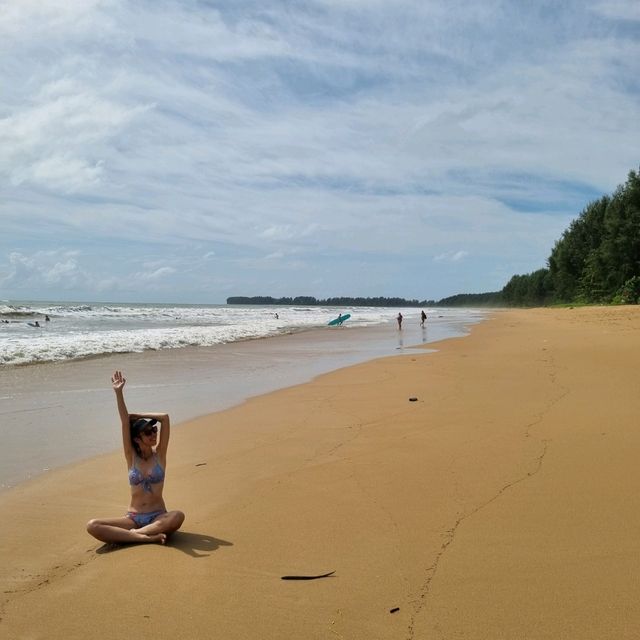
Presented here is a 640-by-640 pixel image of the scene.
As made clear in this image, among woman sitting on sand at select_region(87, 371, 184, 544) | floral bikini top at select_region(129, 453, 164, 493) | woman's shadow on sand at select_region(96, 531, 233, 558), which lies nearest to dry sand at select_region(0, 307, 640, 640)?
woman's shadow on sand at select_region(96, 531, 233, 558)

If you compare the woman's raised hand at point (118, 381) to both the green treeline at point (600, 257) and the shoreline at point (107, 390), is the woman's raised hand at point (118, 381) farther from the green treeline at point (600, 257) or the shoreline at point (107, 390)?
the green treeline at point (600, 257)

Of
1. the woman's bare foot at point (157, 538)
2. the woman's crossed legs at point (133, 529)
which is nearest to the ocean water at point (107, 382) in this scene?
the woman's crossed legs at point (133, 529)

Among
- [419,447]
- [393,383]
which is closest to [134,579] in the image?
[419,447]

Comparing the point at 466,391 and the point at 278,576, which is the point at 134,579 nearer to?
the point at 278,576

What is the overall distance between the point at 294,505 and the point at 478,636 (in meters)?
2.17

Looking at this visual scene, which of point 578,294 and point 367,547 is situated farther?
point 578,294

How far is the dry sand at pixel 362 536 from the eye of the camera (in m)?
3.04

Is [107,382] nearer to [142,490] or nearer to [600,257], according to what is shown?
[142,490]

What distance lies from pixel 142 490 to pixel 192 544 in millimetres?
662

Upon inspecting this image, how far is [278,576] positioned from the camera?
3.51 m

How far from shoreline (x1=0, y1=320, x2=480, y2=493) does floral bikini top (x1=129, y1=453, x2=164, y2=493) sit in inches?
82.8

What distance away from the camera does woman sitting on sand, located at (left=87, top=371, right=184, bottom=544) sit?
4148 mm

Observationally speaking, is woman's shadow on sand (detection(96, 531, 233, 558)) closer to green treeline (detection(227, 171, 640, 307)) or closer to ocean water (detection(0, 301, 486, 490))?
ocean water (detection(0, 301, 486, 490))

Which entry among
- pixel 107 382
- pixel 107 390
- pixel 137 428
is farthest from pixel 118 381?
pixel 107 382
